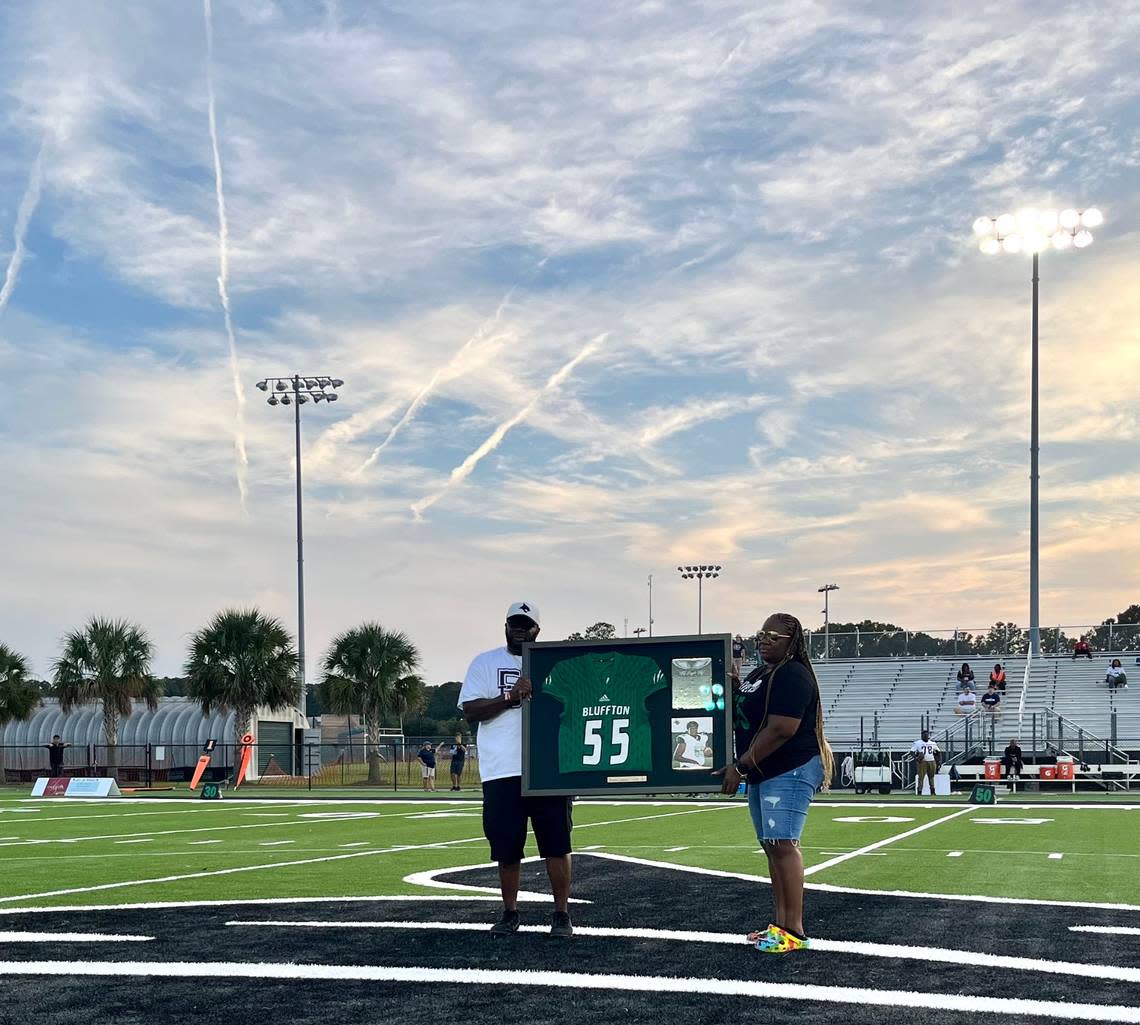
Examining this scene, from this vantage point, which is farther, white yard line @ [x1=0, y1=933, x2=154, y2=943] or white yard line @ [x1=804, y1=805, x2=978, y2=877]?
white yard line @ [x1=804, y1=805, x2=978, y2=877]

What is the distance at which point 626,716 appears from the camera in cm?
895

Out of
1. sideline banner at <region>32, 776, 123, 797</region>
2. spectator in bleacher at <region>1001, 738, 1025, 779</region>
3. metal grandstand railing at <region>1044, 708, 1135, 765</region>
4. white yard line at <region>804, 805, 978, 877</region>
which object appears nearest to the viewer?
white yard line at <region>804, 805, 978, 877</region>

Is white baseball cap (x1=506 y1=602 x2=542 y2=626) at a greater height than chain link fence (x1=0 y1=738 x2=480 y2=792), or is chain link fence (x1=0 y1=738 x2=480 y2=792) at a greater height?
white baseball cap (x1=506 y1=602 x2=542 y2=626)

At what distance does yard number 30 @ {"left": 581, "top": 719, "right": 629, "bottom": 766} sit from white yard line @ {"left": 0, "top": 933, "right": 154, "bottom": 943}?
9.43 feet

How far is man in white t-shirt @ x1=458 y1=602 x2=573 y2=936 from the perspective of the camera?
865 centimetres

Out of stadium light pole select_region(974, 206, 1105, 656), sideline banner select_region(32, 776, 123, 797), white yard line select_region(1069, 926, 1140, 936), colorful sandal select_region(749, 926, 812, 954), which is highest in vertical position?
stadium light pole select_region(974, 206, 1105, 656)

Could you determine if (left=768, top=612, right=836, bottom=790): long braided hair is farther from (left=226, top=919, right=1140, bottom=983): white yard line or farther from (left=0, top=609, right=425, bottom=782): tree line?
(left=0, top=609, right=425, bottom=782): tree line

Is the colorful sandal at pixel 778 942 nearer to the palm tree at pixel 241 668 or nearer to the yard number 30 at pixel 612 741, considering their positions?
the yard number 30 at pixel 612 741

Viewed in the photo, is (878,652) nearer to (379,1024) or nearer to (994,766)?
(994,766)

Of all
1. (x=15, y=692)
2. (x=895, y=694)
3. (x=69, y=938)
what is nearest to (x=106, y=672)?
(x=15, y=692)

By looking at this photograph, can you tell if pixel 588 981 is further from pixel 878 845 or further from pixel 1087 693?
pixel 1087 693

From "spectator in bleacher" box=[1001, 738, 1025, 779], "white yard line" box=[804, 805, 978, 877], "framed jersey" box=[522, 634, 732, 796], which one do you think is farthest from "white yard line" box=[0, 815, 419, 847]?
"spectator in bleacher" box=[1001, 738, 1025, 779]

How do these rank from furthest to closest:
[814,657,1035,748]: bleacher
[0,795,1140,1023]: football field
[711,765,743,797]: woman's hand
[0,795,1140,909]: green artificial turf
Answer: [814,657,1035,748]: bleacher
[0,795,1140,909]: green artificial turf
[711,765,743,797]: woman's hand
[0,795,1140,1023]: football field

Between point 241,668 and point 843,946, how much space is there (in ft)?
151
